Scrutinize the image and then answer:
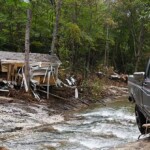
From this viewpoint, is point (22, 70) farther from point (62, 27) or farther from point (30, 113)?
point (62, 27)

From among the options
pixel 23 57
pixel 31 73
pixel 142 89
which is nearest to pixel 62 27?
pixel 23 57

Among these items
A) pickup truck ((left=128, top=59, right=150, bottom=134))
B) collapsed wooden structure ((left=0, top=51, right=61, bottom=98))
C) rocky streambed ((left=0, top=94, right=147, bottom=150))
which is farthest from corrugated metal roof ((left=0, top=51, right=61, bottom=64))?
pickup truck ((left=128, top=59, right=150, bottom=134))

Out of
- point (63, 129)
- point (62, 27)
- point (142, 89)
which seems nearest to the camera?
point (142, 89)

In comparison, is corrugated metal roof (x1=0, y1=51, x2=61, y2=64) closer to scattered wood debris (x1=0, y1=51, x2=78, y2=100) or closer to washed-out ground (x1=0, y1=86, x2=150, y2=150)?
scattered wood debris (x1=0, y1=51, x2=78, y2=100)

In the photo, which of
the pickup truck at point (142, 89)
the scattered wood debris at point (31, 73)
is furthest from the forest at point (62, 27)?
the pickup truck at point (142, 89)

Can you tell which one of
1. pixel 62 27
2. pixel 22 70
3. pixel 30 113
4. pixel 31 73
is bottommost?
pixel 30 113

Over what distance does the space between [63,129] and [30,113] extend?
325cm

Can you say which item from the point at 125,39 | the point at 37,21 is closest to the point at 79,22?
the point at 37,21

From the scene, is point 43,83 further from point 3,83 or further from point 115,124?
point 115,124

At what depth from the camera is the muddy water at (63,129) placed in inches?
505

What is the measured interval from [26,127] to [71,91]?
10358 mm

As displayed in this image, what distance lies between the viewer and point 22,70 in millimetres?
23547

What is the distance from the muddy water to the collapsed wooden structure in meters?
3.51

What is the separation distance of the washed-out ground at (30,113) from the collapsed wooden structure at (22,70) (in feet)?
4.30
